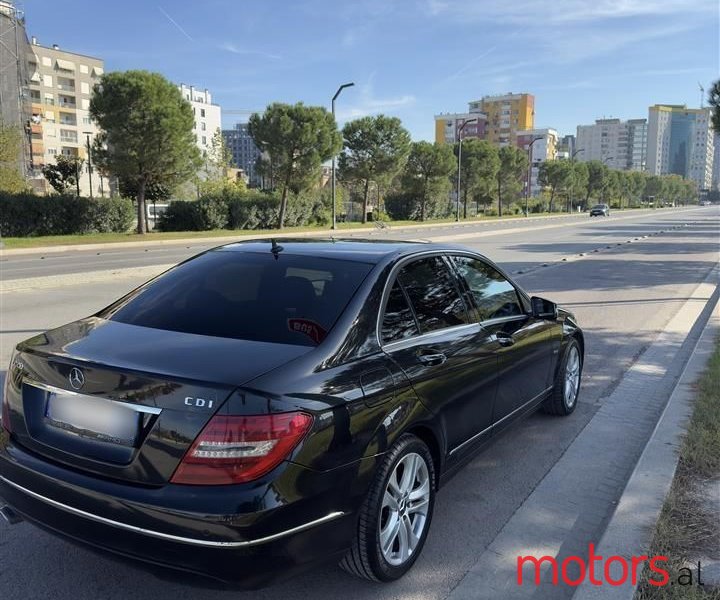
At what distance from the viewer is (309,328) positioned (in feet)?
9.52

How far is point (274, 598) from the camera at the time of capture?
2.84 m

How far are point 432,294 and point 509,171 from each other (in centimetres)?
7653

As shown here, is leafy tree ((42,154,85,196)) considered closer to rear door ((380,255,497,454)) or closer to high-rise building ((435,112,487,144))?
rear door ((380,255,497,454))

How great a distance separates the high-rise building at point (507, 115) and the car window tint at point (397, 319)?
565ft

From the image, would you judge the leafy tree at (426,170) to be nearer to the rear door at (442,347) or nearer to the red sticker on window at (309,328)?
the rear door at (442,347)

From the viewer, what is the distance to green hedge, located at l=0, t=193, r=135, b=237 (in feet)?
97.8

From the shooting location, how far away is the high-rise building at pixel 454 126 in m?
172

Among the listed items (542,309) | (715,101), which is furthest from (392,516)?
(715,101)

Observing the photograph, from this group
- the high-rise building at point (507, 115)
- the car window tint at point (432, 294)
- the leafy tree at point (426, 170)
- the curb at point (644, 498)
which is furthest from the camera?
the high-rise building at point (507, 115)

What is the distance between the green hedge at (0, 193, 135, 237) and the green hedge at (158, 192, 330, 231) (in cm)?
347

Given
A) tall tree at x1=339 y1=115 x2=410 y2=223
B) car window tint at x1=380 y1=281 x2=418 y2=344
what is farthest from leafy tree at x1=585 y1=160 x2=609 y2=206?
car window tint at x1=380 y1=281 x2=418 y2=344

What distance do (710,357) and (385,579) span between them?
17.7ft

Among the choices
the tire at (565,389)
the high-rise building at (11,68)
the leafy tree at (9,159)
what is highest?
the high-rise building at (11,68)

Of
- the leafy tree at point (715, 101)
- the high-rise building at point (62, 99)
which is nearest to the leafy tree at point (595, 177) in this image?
the high-rise building at point (62, 99)
